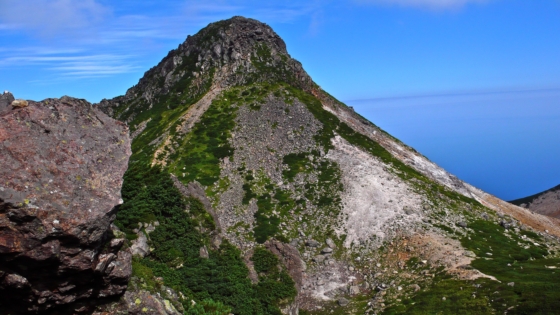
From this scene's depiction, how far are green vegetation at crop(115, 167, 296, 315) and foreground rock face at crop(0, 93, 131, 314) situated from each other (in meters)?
4.38

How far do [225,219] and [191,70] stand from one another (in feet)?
178

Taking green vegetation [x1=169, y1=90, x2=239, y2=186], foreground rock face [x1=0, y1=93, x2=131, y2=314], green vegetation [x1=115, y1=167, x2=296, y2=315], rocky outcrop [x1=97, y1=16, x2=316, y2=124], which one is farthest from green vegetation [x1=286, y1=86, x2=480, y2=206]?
foreground rock face [x1=0, y1=93, x2=131, y2=314]

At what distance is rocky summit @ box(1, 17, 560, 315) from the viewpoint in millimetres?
31547

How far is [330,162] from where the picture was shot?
71500mm

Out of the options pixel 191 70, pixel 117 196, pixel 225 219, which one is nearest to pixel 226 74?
pixel 191 70

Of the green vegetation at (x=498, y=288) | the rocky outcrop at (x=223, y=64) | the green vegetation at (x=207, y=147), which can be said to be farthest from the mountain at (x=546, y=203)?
the green vegetation at (x=207, y=147)

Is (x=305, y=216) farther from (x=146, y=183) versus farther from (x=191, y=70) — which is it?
(x=191, y=70)

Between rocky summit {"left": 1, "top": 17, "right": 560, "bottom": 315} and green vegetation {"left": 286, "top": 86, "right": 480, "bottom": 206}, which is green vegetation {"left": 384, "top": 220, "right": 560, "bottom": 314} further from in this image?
green vegetation {"left": 286, "top": 86, "right": 480, "bottom": 206}

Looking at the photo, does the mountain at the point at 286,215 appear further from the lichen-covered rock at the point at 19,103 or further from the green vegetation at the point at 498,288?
the lichen-covered rock at the point at 19,103

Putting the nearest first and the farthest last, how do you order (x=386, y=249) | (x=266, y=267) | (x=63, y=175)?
(x=63, y=175)
(x=266, y=267)
(x=386, y=249)

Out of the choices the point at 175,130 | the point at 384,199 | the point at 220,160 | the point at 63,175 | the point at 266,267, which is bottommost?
the point at 266,267

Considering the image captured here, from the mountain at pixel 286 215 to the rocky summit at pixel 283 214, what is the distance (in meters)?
0.23

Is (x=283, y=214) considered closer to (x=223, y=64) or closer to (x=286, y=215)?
(x=286, y=215)

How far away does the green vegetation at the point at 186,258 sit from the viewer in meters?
26.4
